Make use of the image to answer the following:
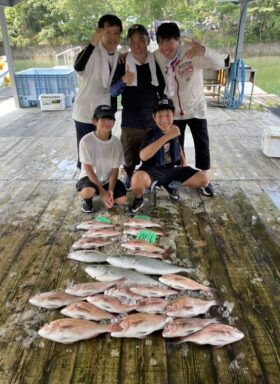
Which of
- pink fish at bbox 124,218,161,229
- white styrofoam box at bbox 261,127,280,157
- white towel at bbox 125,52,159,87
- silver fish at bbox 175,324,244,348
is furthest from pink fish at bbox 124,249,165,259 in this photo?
white styrofoam box at bbox 261,127,280,157

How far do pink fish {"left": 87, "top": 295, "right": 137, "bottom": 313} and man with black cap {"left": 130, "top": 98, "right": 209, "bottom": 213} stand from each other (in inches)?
47.2

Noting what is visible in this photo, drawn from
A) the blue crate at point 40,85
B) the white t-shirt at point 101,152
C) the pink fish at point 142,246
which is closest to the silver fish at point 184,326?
the pink fish at point 142,246

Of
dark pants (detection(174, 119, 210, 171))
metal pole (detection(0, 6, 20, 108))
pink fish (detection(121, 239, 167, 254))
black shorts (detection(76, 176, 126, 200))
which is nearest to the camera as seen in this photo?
pink fish (detection(121, 239, 167, 254))

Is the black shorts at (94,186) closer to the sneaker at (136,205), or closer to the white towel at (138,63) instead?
the sneaker at (136,205)

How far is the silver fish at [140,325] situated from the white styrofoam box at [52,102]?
6.62 metres

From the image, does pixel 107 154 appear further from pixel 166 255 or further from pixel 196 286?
pixel 196 286

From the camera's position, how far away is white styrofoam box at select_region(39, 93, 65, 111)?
7.28 metres

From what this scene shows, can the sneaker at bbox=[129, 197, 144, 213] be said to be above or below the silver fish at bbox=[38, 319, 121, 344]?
below

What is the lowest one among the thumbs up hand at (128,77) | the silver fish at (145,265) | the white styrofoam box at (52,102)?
the white styrofoam box at (52,102)

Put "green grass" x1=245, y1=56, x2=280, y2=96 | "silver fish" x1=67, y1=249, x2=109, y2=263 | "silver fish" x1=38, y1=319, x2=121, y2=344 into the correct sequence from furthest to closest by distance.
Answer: "green grass" x1=245, y1=56, x2=280, y2=96 < "silver fish" x1=67, y1=249, x2=109, y2=263 < "silver fish" x1=38, y1=319, x2=121, y2=344

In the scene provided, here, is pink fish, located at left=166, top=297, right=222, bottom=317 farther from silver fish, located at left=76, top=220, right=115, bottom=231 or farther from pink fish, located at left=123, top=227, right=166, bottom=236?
silver fish, located at left=76, top=220, right=115, bottom=231

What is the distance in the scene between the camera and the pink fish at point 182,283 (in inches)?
73.3

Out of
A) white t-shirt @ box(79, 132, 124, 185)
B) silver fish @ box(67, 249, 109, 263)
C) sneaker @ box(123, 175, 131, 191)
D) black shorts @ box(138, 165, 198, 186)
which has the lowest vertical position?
sneaker @ box(123, 175, 131, 191)

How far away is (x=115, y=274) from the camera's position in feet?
6.37
